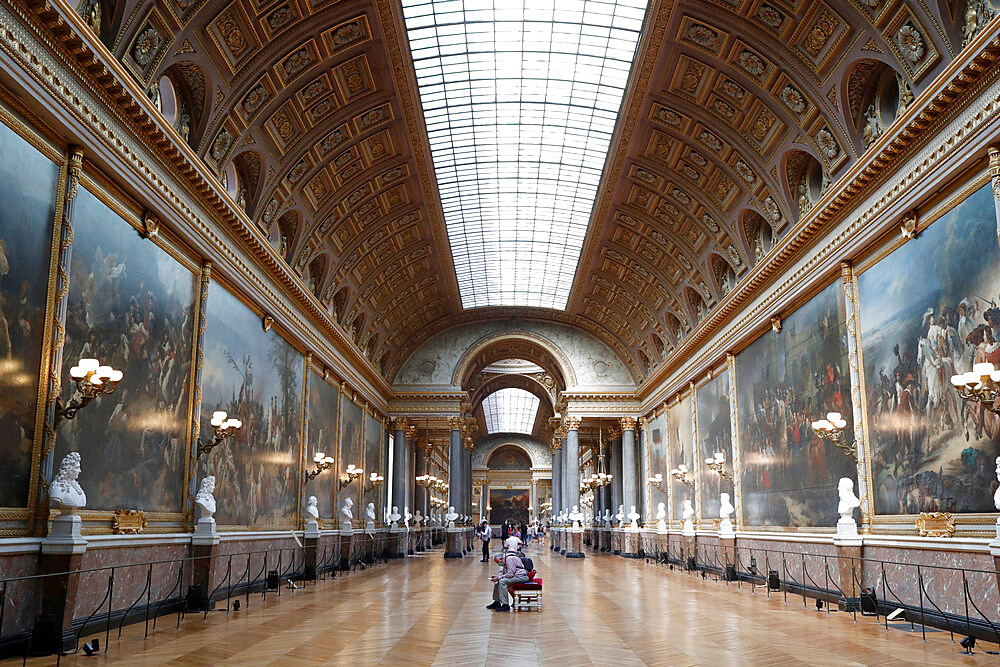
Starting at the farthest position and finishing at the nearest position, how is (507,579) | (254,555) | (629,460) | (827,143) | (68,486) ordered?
(629,460), (254,555), (827,143), (507,579), (68,486)

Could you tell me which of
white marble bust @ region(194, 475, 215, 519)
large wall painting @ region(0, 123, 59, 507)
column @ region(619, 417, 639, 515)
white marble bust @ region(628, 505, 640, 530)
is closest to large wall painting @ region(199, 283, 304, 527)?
white marble bust @ region(194, 475, 215, 519)

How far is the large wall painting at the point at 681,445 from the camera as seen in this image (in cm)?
3432

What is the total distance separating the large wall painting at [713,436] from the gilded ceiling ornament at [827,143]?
11195mm

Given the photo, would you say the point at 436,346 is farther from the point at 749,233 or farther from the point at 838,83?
the point at 838,83

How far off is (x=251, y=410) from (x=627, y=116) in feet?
45.1

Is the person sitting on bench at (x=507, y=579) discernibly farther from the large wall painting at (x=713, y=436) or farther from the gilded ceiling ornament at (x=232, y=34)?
the large wall painting at (x=713, y=436)

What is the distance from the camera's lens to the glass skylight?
21.6 metres

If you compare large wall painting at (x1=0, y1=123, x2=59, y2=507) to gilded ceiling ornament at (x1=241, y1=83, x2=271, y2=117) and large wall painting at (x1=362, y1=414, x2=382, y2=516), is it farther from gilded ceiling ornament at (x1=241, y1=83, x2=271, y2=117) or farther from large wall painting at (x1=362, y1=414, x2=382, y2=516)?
large wall painting at (x1=362, y1=414, x2=382, y2=516)

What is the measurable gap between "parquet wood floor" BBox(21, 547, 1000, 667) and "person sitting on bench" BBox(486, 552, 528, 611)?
47 centimetres

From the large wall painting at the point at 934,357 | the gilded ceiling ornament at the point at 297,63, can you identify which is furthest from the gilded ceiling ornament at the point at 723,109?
the gilded ceiling ornament at the point at 297,63

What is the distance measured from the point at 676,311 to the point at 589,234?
17.2ft

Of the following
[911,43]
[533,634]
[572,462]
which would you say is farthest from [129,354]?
[572,462]

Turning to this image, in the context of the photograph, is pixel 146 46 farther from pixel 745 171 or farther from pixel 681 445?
pixel 681 445

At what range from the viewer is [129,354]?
1499cm
